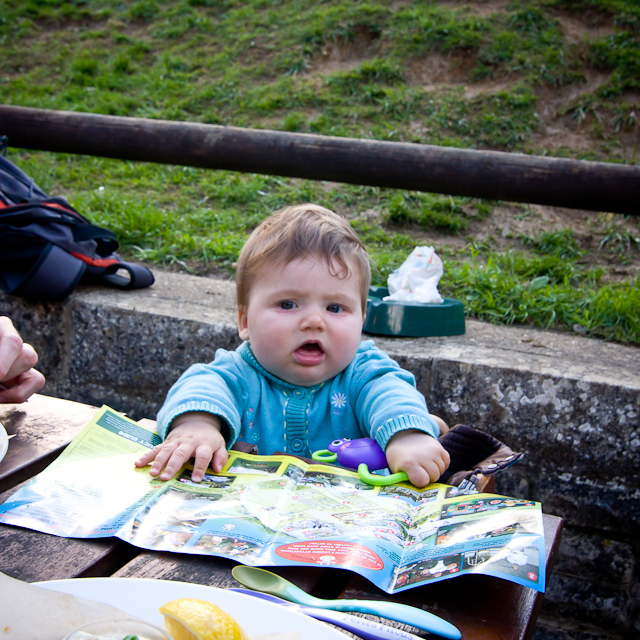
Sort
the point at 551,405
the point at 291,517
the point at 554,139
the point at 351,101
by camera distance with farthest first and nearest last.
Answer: the point at 351,101 → the point at 554,139 → the point at 551,405 → the point at 291,517

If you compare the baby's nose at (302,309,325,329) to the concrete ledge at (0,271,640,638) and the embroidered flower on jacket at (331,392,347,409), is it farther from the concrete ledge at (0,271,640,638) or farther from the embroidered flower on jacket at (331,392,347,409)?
the concrete ledge at (0,271,640,638)

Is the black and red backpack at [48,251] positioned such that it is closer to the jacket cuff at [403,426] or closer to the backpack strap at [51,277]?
the backpack strap at [51,277]

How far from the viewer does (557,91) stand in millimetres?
5176

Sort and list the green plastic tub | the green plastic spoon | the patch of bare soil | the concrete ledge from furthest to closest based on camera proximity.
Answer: the patch of bare soil
the green plastic tub
the concrete ledge
the green plastic spoon

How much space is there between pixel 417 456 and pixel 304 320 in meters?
0.48

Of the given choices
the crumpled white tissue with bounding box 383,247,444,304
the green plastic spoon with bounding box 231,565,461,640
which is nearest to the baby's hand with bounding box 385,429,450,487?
the green plastic spoon with bounding box 231,565,461,640

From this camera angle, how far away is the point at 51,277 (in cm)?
226

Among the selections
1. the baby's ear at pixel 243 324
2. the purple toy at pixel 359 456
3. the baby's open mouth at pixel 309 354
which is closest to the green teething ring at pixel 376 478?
the purple toy at pixel 359 456

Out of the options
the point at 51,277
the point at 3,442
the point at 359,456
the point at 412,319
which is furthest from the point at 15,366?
the point at 412,319

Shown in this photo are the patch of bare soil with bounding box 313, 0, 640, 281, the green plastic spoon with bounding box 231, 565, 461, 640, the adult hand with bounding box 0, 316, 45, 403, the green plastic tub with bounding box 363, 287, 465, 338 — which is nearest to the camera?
the green plastic spoon with bounding box 231, 565, 461, 640

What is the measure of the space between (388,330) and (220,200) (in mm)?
2237

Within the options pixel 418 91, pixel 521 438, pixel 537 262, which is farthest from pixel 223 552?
pixel 418 91

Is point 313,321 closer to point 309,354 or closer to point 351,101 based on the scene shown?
point 309,354

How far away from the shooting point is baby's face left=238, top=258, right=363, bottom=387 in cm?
157
